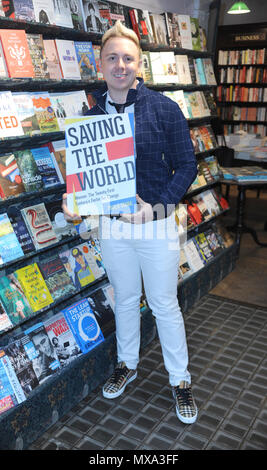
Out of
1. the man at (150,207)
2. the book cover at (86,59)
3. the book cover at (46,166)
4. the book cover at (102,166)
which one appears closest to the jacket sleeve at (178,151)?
the man at (150,207)

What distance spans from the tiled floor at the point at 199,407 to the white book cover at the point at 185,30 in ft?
7.33

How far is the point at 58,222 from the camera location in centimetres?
237

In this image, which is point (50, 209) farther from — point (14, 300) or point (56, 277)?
point (14, 300)

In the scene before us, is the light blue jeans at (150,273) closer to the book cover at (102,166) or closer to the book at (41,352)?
the book cover at (102,166)

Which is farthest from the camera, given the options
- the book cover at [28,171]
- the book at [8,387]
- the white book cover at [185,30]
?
the white book cover at [185,30]

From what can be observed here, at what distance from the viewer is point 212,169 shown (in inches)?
148

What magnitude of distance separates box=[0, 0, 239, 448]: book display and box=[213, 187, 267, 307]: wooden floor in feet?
3.41

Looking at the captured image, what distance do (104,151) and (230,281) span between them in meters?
2.39

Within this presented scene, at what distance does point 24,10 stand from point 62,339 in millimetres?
1715

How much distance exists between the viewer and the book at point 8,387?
1.95m

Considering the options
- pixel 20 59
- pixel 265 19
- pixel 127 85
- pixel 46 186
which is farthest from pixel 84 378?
pixel 265 19

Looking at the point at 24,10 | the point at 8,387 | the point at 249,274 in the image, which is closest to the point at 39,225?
the point at 8,387

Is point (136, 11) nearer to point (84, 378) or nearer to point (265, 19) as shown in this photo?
point (84, 378)

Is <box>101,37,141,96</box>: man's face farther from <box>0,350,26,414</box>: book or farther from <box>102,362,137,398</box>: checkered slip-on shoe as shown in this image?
<box>102,362,137,398</box>: checkered slip-on shoe
